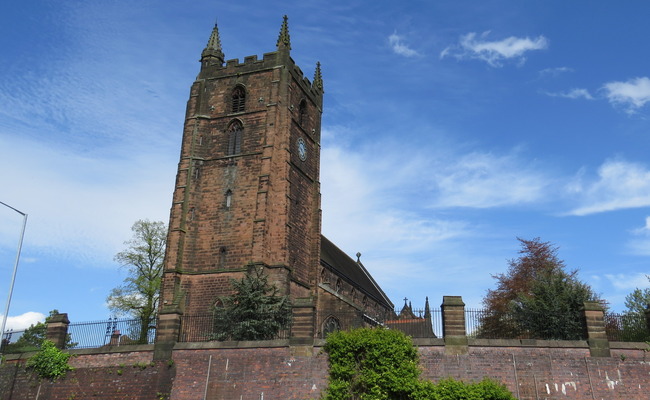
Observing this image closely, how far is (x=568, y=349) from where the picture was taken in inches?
720

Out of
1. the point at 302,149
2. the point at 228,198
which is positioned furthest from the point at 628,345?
the point at 302,149

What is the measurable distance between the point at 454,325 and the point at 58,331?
1495 cm

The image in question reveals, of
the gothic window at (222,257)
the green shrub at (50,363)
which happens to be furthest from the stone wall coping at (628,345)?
the gothic window at (222,257)

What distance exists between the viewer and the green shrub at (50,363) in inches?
826

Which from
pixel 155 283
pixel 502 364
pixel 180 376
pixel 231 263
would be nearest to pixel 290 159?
pixel 231 263

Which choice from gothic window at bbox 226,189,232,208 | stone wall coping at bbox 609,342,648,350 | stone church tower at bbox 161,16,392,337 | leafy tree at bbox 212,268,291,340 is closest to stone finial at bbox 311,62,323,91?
stone church tower at bbox 161,16,392,337

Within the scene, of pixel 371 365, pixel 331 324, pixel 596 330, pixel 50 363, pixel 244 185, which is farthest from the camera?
pixel 244 185

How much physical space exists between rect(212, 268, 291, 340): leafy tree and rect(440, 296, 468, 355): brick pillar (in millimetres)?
6862

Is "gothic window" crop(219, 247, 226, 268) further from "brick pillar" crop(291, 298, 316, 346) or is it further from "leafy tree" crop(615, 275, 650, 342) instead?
"leafy tree" crop(615, 275, 650, 342)

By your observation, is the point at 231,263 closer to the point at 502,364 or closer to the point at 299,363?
the point at 299,363

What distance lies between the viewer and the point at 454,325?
1867 centimetres

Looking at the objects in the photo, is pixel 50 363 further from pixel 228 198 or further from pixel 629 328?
pixel 629 328

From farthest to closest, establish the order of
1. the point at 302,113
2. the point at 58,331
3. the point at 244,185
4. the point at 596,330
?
the point at 302,113 → the point at 244,185 → the point at 58,331 → the point at 596,330

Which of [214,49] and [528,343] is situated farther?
[214,49]
